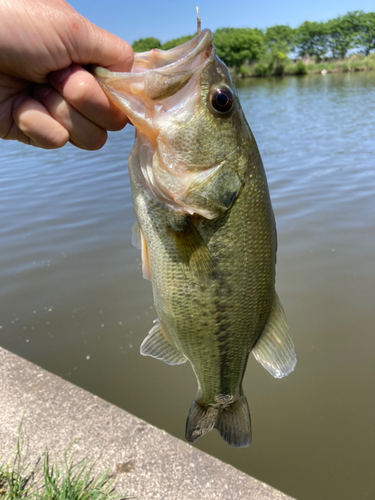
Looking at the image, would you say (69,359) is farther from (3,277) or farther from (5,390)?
(3,277)

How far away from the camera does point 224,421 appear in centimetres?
211

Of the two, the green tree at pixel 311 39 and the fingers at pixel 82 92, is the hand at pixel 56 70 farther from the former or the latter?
the green tree at pixel 311 39

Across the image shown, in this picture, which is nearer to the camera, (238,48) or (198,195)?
(198,195)

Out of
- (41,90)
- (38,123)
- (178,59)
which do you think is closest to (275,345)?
(178,59)

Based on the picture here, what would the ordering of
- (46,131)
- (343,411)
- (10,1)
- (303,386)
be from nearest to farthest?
(10,1) → (46,131) → (343,411) → (303,386)

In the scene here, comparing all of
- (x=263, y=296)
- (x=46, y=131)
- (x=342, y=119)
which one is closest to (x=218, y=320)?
(x=263, y=296)

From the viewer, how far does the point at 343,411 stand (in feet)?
12.8

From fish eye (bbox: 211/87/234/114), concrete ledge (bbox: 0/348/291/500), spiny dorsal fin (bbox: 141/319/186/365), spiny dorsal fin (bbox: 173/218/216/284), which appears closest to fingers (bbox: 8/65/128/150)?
fish eye (bbox: 211/87/234/114)

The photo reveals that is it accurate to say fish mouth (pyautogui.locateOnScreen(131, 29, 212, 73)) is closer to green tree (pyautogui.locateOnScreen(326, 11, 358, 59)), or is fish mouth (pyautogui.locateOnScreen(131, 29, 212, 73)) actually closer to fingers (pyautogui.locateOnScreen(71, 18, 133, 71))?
fingers (pyautogui.locateOnScreen(71, 18, 133, 71))

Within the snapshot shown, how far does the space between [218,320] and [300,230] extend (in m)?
6.06

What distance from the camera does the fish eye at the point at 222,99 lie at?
1.61 metres

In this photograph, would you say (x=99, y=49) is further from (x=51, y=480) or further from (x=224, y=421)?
(x=51, y=480)

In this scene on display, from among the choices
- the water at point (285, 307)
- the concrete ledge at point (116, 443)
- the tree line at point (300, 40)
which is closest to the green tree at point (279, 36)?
the tree line at point (300, 40)

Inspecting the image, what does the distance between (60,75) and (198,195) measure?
0.76 m
